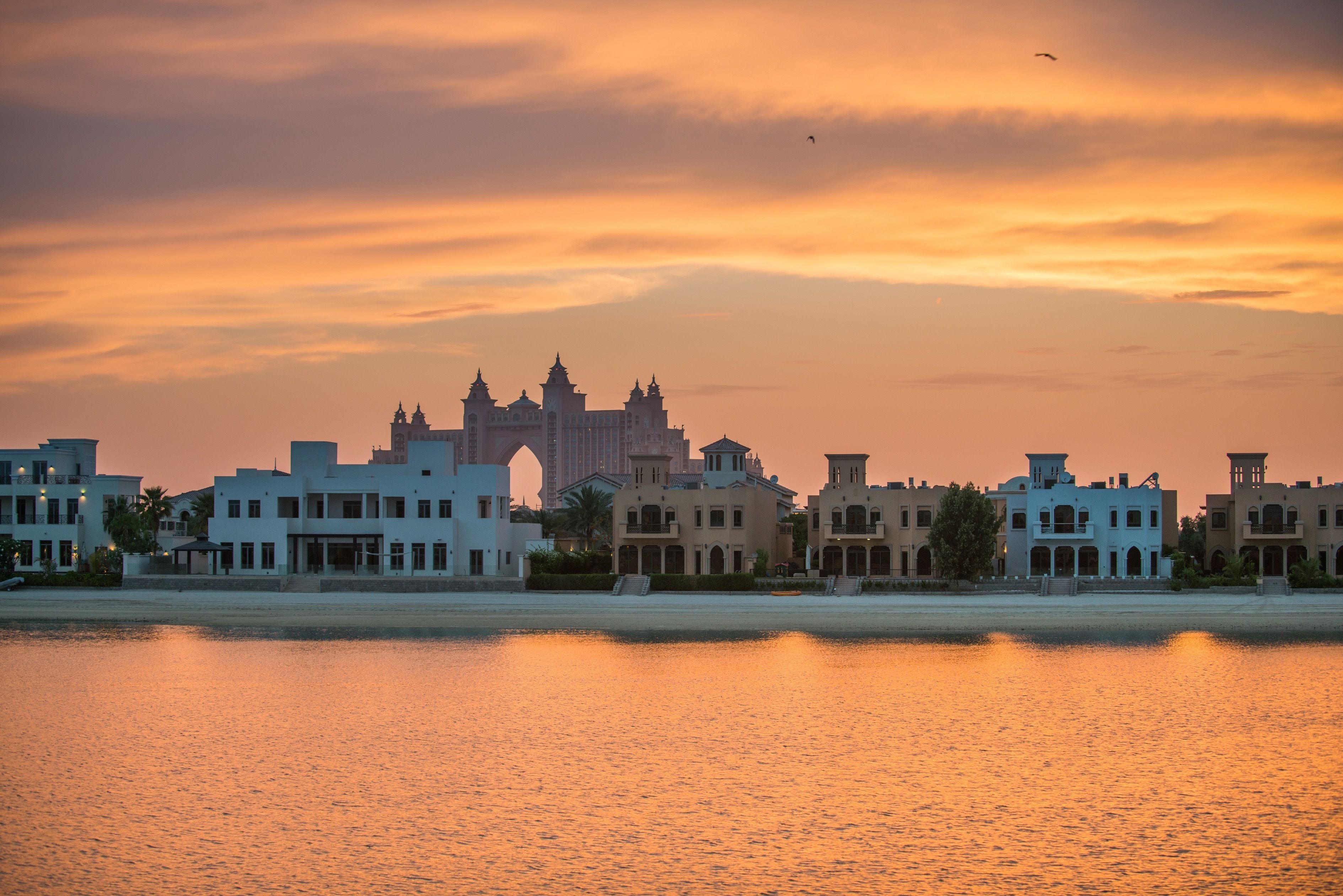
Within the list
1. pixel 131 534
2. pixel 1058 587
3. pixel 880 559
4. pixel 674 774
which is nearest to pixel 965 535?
pixel 1058 587

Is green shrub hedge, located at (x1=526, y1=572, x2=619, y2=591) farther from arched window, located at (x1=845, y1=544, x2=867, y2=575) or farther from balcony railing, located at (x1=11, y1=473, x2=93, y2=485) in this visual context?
balcony railing, located at (x1=11, y1=473, x2=93, y2=485)

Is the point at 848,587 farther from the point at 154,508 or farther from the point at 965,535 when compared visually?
the point at 154,508

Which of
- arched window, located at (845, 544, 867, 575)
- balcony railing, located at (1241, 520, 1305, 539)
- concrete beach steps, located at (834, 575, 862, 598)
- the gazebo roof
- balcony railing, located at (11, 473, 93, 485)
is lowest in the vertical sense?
concrete beach steps, located at (834, 575, 862, 598)

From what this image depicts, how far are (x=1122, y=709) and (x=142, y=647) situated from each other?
135 feet

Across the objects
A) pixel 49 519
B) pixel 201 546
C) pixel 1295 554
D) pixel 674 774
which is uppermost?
pixel 49 519

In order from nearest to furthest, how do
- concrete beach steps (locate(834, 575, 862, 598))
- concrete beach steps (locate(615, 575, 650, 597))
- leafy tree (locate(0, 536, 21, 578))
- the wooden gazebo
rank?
concrete beach steps (locate(834, 575, 862, 598))
concrete beach steps (locate(615, 575, 650, 597))
the wooden gazebo
leafy tree (locate(0, 536, 21, 578))

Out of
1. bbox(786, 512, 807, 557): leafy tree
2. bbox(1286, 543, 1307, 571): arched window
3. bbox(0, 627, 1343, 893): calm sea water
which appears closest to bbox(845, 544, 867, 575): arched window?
bbox(786, 512, 807, 557): leafy tree

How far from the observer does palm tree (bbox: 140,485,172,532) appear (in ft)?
281

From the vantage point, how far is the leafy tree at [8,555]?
81375 millimetres

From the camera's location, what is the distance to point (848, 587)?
75.1 meters

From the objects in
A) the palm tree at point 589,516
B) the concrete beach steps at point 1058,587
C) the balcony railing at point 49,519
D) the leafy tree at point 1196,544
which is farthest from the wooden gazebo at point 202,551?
the leafy tree at point 1196,544

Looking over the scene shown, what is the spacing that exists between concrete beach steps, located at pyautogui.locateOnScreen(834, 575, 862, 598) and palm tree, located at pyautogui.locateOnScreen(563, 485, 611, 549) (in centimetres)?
1843

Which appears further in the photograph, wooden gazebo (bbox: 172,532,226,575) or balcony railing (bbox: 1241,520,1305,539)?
wooden gazebo (bbox: 172,532,226,575)

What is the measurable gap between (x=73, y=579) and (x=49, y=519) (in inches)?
339
